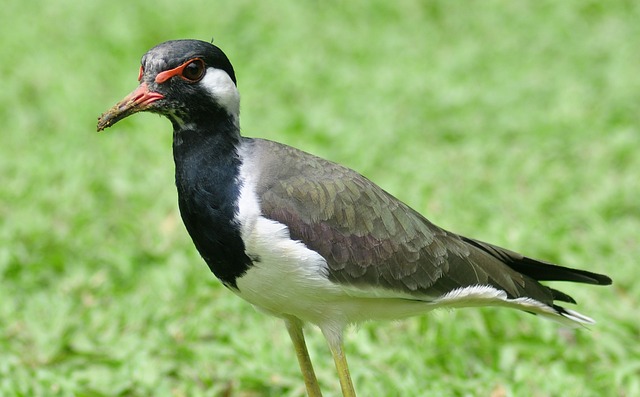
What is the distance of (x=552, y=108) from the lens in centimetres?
745

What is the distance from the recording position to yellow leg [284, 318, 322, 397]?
357cm

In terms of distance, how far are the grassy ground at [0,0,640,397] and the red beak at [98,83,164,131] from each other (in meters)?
1.61

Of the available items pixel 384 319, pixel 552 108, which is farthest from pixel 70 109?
pixel 384 319

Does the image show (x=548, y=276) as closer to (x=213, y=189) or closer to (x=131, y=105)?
(x=213, y=189)

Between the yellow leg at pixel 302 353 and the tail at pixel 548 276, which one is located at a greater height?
the tail at pixel 548 276

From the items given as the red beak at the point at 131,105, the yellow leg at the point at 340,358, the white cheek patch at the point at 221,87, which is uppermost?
the white cheek patch at the point at 221,87

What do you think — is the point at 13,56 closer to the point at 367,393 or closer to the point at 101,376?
the point at 101,376

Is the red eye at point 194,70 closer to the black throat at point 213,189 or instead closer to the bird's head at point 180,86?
the bird's head at point 180,86

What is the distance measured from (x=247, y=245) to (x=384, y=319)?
78cm

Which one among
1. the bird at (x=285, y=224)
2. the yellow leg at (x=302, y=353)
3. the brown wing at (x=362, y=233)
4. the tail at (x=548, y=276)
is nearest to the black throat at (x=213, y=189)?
the bird at (x=285, y=224)

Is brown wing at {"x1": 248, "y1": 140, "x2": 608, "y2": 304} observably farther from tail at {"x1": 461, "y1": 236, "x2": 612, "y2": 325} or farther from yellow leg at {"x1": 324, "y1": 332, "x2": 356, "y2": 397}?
yellow leg at {"x1": 324, "y1": 332, "x2": 356, "y2": 397}

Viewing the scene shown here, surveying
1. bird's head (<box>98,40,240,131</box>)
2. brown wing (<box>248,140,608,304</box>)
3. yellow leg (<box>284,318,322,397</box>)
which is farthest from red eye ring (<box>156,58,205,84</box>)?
yellow leg (<box>284,318,322,397</box>)

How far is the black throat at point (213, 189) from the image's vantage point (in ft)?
10.2

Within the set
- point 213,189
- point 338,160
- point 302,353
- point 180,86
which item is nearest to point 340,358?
point 302,353
